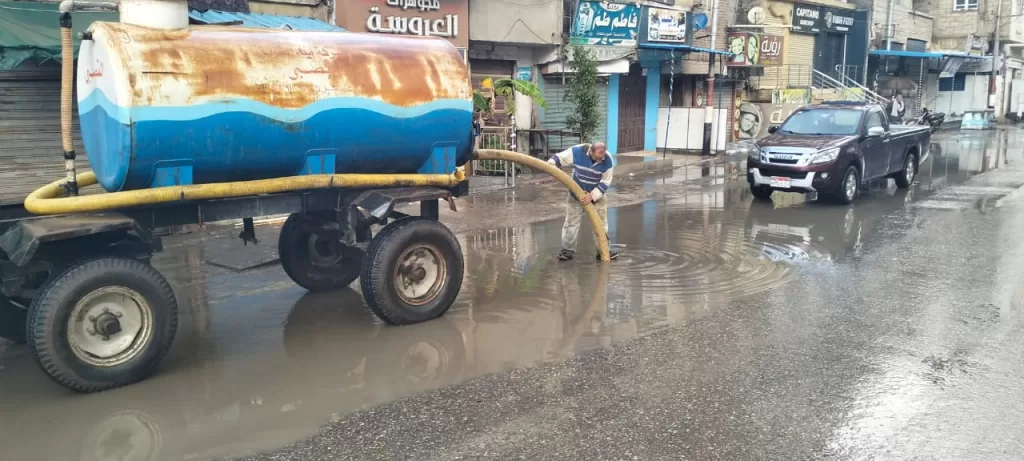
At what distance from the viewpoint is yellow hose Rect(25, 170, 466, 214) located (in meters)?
5.50

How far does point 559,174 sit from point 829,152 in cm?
665

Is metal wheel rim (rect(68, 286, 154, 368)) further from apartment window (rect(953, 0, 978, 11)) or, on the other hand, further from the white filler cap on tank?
apartment window (rect(953, 0, 978, 11))

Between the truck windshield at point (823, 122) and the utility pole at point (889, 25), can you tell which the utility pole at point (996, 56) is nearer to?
the utility pole at point (889, 25)

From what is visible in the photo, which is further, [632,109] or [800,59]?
[800,59]

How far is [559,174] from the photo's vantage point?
29.1 ft

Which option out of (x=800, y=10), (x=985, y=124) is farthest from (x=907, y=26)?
(x=800, y=10)

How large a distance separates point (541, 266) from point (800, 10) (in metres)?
24.7

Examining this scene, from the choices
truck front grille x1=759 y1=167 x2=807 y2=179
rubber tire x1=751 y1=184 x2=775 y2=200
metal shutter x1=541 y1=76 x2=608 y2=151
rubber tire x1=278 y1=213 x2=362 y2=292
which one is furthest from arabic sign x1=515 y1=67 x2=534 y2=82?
rubber tire x1=278 y1=213 x2=362 y2=292

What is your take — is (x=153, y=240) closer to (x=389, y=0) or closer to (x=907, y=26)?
(x=389, y=0)

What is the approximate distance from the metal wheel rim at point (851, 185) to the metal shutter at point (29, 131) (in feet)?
37.8

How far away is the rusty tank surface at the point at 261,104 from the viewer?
5.51 metres

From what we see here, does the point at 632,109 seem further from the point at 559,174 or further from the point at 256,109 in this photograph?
the point at 256,109

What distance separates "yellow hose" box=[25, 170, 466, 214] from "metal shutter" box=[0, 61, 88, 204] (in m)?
4.97

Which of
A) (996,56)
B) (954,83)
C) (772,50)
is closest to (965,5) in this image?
(954,83)
